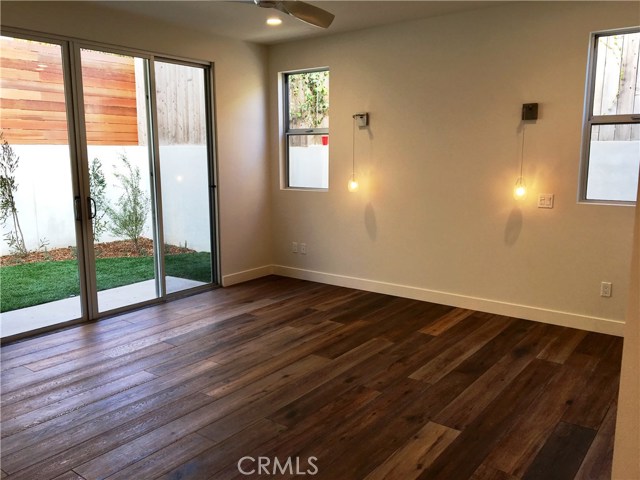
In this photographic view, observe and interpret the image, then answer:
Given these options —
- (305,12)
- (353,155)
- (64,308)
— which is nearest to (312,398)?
(305,12)

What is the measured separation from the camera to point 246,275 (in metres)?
5.72

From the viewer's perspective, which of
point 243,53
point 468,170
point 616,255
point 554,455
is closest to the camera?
point 554,455

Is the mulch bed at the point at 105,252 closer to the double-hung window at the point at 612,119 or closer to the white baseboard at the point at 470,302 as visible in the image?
the white baseboard at the point at 470,302

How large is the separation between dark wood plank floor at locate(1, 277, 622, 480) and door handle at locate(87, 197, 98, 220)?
924mm

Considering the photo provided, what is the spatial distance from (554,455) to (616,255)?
210 cm

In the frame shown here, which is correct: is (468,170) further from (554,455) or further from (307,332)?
(554,455)

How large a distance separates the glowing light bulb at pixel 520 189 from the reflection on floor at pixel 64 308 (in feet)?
11.1

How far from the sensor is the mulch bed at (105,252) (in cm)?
386

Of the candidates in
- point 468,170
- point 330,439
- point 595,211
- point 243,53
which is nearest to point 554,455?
point 330,439

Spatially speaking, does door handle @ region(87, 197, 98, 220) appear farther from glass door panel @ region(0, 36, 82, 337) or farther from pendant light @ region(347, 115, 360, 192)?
pendant light @ region(347, 115, 360, 192)

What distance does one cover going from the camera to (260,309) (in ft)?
15.2

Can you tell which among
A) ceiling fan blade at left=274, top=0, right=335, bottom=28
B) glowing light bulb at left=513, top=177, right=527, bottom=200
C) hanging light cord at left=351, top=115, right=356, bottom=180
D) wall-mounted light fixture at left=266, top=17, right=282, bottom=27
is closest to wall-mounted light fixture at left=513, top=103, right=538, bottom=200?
glowing light bulb at left=513, top=177, right=527, bottom=200

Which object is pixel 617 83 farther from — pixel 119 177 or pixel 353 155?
pixel 119 177

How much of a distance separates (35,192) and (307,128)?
281 cm
